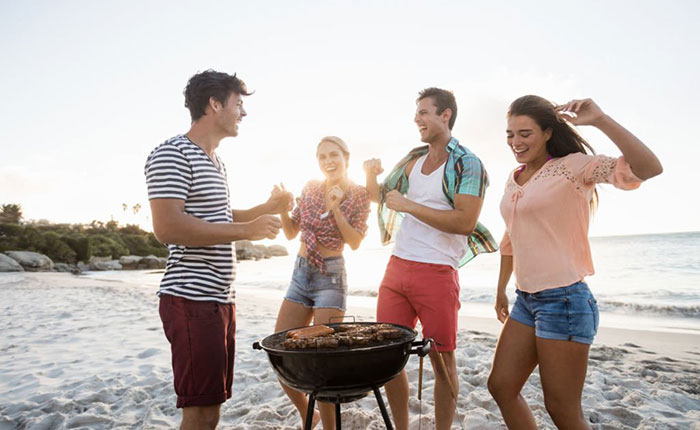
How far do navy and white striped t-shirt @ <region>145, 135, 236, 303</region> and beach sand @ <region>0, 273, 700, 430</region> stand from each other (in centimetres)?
146

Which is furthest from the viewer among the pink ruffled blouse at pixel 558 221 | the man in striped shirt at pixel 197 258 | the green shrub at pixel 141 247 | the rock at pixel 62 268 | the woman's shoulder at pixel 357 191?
the green shrub at pixel 141 247

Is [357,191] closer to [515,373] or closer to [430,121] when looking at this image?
[430,121]

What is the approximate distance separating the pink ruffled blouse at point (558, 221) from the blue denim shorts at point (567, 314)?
0.16 feet

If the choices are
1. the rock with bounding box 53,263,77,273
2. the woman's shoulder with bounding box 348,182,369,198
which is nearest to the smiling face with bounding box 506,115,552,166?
the woman's shoulder with bounding box 348,182,369,198

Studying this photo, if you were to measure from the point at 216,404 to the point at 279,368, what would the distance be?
0.49m

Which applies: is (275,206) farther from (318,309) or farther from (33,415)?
(33,415)

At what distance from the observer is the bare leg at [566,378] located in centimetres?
206

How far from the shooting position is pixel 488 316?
→ 885 cm

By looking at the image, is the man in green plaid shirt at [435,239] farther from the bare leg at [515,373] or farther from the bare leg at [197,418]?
the bare leg at [197,418]

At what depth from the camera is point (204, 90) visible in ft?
7.61

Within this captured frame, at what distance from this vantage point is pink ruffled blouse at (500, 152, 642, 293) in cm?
213

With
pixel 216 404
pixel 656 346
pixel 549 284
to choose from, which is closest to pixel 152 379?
pixel 216 404

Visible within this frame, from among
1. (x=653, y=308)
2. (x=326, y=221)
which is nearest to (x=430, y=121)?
(x=326, y=221)

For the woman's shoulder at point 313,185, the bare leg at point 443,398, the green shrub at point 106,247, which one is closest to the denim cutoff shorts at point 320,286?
the woman's shoulder at point 313,185
